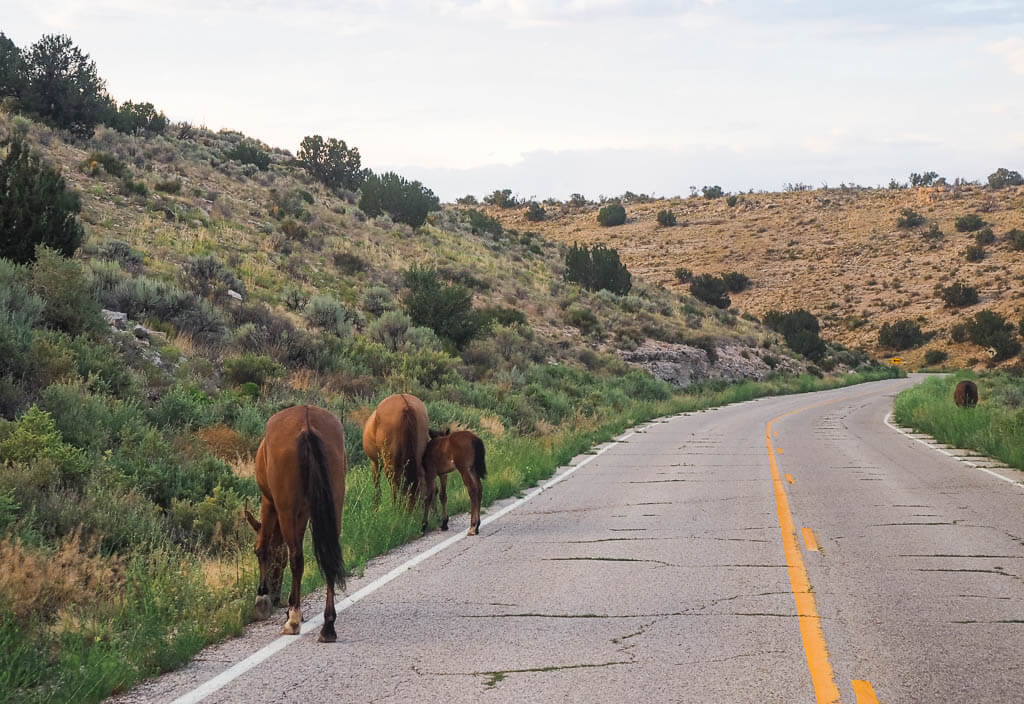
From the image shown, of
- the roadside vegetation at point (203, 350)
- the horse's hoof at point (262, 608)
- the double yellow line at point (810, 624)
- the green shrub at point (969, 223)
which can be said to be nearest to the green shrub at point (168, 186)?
the roadside vegetation at point (203, 350)

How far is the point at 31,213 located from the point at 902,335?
6973 centimetres

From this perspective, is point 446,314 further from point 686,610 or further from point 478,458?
point 686,610

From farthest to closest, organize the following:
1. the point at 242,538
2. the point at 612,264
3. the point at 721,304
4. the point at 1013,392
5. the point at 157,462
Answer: the point at 721,304 → the point at 612,264 → the point at 1013,392 → the point at 157,462 → the point at 242,538

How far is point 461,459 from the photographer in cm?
1104

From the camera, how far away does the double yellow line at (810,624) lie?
5354 millimetres

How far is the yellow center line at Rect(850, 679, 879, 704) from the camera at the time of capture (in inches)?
206

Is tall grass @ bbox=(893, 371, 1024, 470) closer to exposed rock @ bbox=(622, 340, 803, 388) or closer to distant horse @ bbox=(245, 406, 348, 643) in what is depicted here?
exposed rock @ bbox=(622, 340, 803, 388)

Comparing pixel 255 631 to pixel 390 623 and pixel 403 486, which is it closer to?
pixel 390 623

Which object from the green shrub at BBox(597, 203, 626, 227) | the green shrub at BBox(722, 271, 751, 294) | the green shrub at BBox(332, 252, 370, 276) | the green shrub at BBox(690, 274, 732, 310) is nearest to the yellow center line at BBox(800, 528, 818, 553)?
the green shrub at BBox(332, 252, 370, 276)

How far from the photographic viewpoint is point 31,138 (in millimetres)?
35719

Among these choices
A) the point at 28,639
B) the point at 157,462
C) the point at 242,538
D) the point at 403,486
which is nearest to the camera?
the point at 28,639

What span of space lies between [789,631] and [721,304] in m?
72.4

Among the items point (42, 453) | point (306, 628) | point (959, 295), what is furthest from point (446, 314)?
point (959, 295)

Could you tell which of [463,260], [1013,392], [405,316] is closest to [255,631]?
[405,316]
